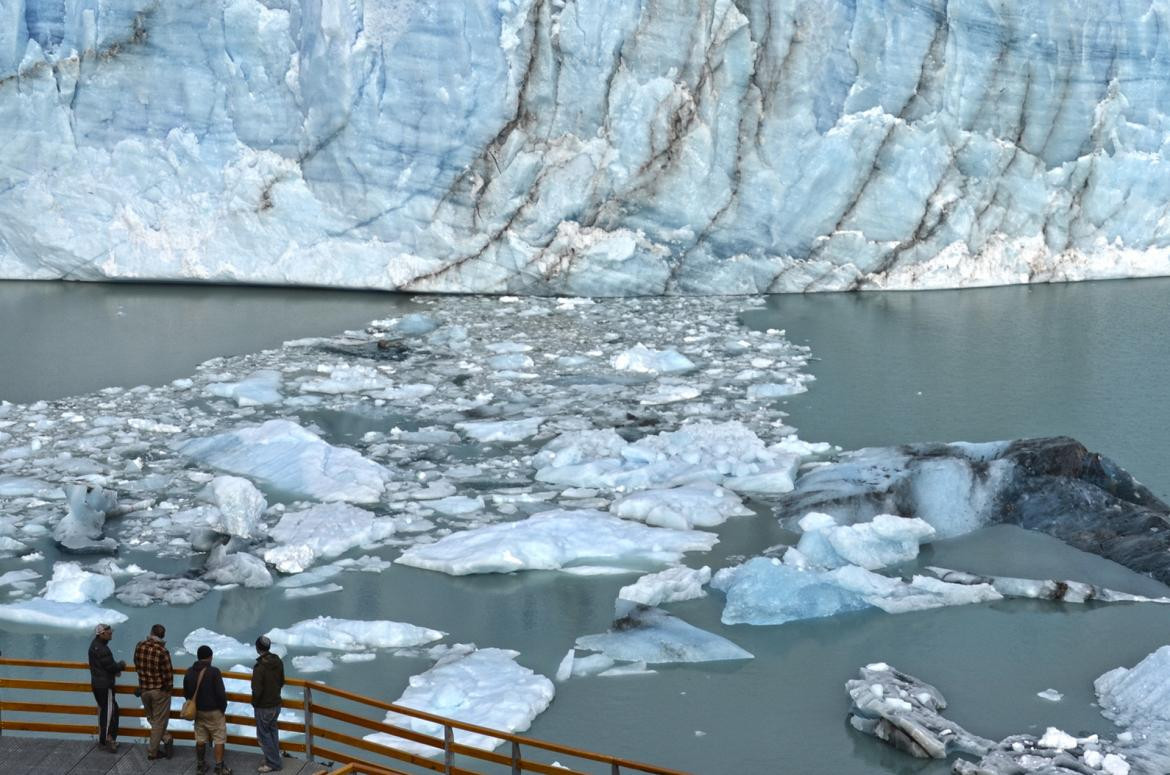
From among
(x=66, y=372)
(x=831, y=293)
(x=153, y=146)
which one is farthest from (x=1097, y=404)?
(x=153, y=146)

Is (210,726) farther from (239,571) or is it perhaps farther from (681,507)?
(681,507)

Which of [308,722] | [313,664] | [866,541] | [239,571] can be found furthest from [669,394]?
[308,722]

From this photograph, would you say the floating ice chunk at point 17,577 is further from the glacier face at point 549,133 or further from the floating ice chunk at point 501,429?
the glacier face at point 549,133

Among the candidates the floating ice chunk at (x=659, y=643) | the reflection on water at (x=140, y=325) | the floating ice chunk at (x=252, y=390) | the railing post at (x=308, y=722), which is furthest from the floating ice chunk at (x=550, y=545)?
the reflection on water at (x=140, y=325)

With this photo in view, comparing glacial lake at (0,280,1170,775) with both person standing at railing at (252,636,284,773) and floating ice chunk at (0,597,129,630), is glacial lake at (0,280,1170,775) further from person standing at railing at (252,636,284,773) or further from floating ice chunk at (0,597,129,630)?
person standing at railing at (252,636,284,773)

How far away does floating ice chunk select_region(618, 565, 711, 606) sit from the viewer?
27.9 feet

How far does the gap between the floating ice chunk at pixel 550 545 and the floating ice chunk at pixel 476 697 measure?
127 cm

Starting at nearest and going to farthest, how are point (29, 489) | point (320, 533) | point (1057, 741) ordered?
point (1057, 741) < point (320, 533) < point (29, 489)

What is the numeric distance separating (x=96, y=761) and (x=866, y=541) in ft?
17.7

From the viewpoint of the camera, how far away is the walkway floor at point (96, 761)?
5.42 m

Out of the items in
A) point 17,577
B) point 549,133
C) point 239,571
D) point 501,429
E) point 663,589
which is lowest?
point 17,577

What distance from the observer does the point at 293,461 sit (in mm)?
10883

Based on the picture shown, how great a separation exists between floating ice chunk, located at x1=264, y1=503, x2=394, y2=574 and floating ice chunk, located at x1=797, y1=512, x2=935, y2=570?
2977 mm

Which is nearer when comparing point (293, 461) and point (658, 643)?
point (658, 643)
